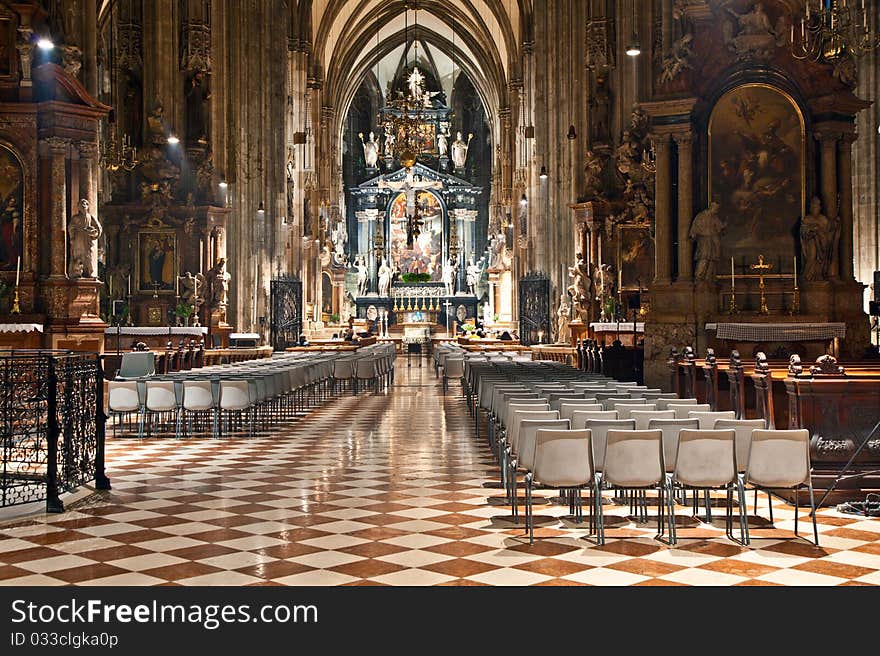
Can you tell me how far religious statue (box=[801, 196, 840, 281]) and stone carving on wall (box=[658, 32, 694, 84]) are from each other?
3.12 metres

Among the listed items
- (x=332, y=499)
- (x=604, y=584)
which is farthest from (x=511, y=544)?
(x=332, y=499)

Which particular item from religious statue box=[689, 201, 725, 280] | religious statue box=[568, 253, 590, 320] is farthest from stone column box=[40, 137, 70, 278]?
religious statue box=[568, 253, 590, 320]

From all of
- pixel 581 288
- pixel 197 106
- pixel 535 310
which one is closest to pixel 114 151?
pixel 197 106

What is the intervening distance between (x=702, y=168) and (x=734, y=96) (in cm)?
129

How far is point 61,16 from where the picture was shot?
17984mm

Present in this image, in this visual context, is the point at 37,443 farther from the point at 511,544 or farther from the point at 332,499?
the point at 511,544

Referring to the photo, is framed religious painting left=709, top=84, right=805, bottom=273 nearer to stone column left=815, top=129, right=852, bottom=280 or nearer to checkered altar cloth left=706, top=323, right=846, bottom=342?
stone column left=815, top=129, right=852, bottom=280

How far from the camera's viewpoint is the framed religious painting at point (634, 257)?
27.7 metres

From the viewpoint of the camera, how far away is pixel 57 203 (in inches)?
709

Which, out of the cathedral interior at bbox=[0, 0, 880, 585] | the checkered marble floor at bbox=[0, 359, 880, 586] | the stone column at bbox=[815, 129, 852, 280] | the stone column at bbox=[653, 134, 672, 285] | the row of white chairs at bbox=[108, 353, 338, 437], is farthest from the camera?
the stone column at bbox=[653, 134, 672, 285]

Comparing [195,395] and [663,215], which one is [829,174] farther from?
[195,395]

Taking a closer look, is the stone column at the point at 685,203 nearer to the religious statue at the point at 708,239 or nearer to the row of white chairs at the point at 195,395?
the religious statue at the point at 708,239

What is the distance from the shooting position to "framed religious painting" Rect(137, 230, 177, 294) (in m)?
28.3

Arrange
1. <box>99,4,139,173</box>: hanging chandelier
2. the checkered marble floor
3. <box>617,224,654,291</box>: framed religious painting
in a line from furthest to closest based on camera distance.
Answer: <box>617,224,654,291</box>: framed religious painting
<box>99,4,139,173</box>: hanging chandelier
the checkered marble floor
